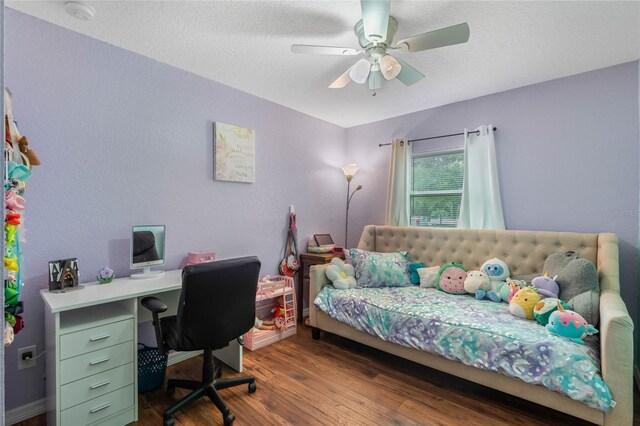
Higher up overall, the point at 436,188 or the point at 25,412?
the point at 436,188

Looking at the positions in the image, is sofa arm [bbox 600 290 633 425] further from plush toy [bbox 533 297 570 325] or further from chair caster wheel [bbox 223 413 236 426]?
chair caster wheel [bbox 223 413 236 426]

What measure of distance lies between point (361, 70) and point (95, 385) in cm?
235

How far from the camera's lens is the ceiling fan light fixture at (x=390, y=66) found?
182 centimetres

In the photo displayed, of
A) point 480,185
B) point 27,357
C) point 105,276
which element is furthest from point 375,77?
point 27,357

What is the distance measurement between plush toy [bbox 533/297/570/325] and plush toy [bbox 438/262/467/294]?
669mm

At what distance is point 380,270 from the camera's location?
2889 mm

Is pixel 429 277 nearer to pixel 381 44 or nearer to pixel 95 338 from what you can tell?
pixel 381 44

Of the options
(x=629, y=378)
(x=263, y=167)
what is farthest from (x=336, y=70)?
(x=629, y=378)

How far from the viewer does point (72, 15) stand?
1.79 meters

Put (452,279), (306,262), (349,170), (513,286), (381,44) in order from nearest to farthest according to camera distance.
Answer: (381,44), (513,286), (452,279), (306,262), (349,170)

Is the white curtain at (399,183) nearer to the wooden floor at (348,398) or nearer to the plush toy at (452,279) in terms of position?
the plush toy at (452,279)

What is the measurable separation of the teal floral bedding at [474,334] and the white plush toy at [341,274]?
9 cm

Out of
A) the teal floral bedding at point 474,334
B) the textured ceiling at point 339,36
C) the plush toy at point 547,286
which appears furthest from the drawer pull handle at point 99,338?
the plush toy at point 547,286

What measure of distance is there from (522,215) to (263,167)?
8.18 feet
